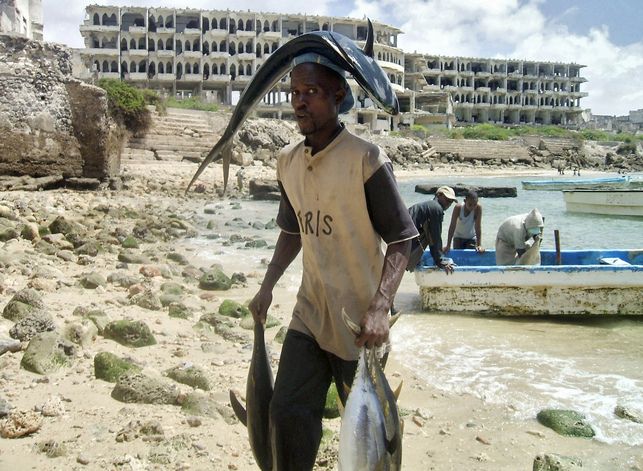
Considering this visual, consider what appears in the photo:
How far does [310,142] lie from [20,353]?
2962 mm

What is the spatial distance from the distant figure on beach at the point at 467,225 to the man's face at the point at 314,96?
21.0ft

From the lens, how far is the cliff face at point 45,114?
12.1 metres

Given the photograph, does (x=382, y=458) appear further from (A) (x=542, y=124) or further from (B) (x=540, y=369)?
(A) (x=542, y=124)

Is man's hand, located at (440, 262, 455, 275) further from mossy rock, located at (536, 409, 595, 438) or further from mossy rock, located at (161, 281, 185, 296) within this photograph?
mossy rock, located at (161, 281, 185, 296)

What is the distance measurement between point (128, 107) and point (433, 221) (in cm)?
2452

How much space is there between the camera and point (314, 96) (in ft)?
7.77

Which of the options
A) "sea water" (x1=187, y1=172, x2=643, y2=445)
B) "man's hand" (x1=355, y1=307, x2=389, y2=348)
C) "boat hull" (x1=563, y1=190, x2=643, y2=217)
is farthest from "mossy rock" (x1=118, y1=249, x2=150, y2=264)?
"boat hull" (x1=563, y1=190, x2=643, y2=217)

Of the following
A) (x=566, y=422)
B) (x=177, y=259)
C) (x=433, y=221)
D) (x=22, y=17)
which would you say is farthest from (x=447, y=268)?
(x=22, y=17)

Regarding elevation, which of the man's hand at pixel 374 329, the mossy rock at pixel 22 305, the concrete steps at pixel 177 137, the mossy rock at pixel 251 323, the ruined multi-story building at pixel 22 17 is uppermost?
the ruined multi-story building at pixel 22 17

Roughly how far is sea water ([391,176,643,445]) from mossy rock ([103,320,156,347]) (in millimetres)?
2479

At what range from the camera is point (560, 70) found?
83.6 m

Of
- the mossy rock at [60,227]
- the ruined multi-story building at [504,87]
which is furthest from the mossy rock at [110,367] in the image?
the ruined multi-story building at [504,87]

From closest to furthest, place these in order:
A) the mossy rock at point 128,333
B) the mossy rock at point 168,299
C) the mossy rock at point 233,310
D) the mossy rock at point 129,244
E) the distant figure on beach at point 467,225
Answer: the mossy rock at point 128,333
the mossy rock at point 168,299
the mossy rock at point 233,310
the distant figure on beach at point 467,225
the mossy rock at point 129,244

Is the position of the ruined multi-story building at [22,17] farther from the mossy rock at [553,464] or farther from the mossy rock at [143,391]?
the mossy rock at [553,464]
